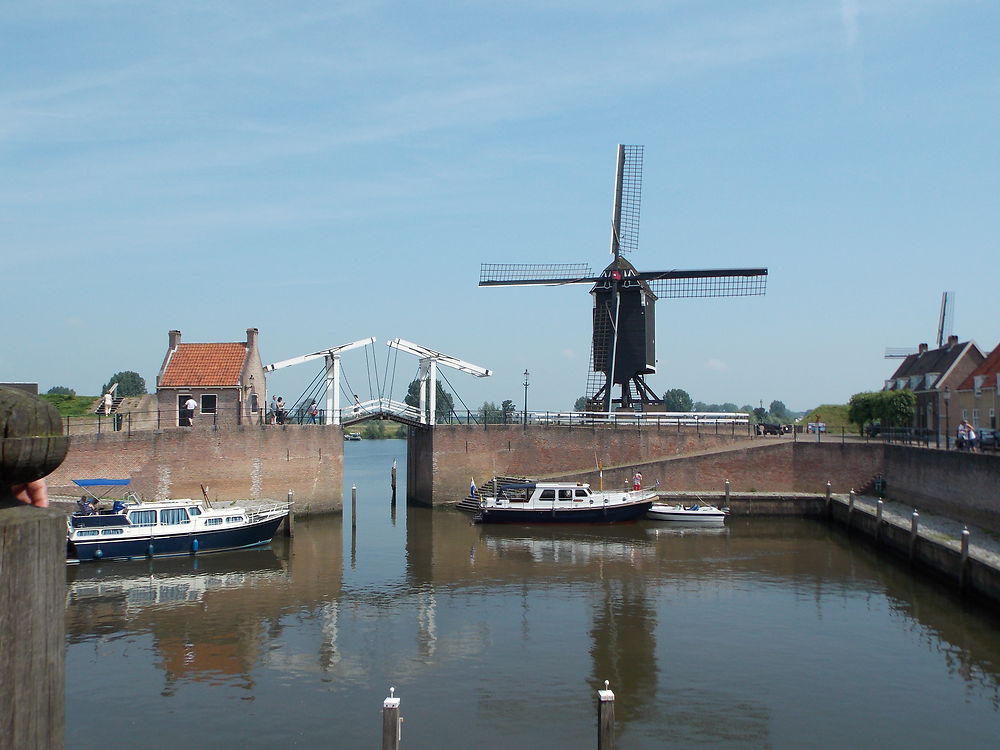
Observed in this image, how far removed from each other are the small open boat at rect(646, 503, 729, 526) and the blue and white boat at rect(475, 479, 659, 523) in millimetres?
603

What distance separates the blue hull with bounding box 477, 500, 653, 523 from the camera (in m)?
38.0

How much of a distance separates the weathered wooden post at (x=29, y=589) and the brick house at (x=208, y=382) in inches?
1492

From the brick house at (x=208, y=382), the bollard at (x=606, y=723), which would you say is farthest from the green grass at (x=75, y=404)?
the bollard at (x=606, y=723)

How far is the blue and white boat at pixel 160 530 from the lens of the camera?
29.2 meters

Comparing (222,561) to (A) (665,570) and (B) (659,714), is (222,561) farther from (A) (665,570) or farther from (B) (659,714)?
(B) (659,714)

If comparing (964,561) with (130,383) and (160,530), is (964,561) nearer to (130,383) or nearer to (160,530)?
(160,530)

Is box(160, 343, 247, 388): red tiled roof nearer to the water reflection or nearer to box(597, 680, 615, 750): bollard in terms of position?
the water reflection

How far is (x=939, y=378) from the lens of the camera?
55.6 meters

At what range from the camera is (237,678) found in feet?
58.4

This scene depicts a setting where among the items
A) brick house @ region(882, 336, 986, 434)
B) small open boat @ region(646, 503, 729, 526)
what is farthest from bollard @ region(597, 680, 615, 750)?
brick house @ region(882, 336, 986, 434)

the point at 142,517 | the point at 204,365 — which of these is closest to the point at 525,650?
the point at 142,517

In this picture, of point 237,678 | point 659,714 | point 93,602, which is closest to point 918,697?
point 659,714

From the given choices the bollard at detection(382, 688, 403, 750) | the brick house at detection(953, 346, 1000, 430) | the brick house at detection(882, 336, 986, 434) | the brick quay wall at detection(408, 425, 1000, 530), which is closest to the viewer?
the bollard at detection(382, 688, 403, 750)

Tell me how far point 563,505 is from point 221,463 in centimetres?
1526
